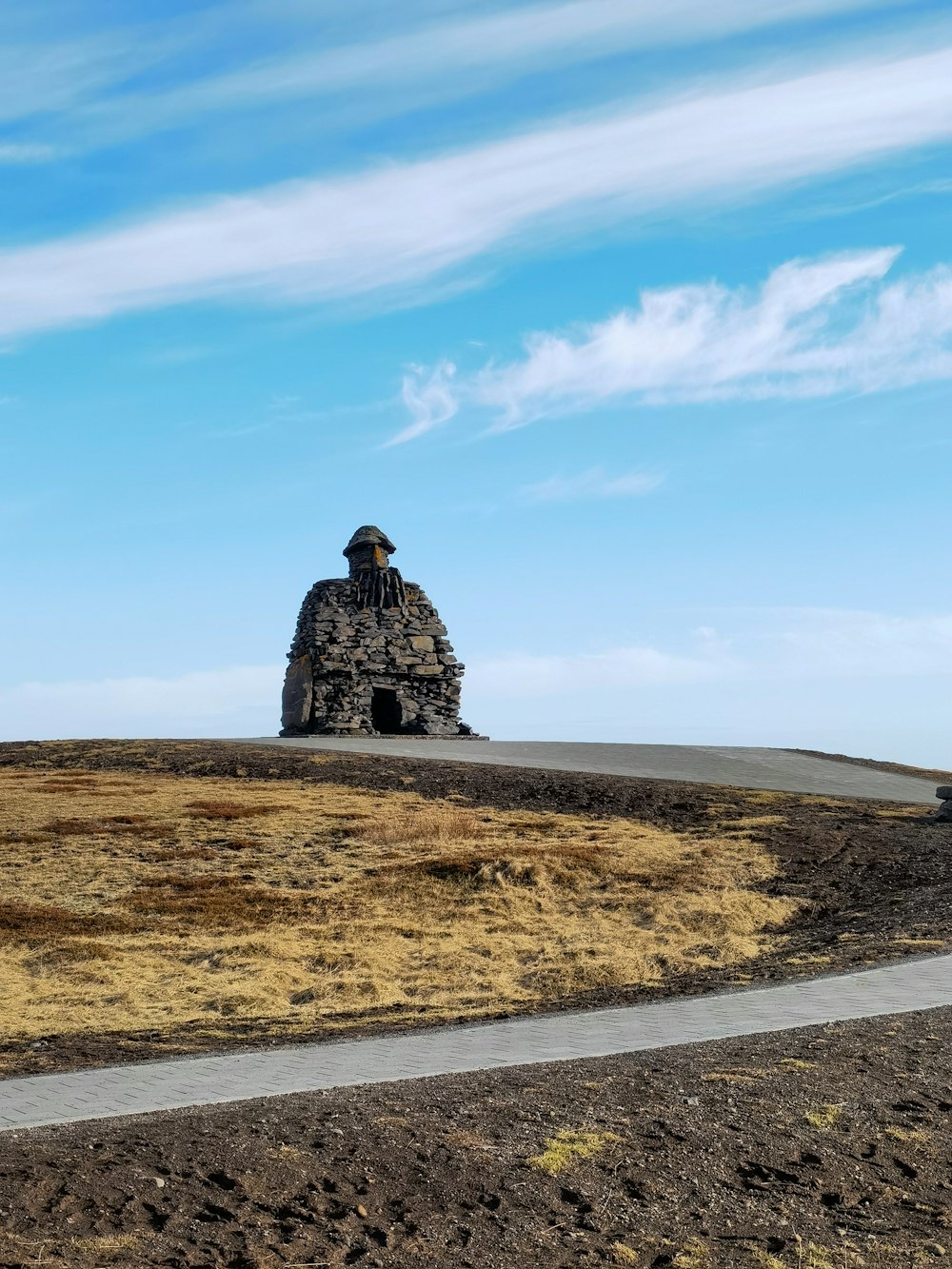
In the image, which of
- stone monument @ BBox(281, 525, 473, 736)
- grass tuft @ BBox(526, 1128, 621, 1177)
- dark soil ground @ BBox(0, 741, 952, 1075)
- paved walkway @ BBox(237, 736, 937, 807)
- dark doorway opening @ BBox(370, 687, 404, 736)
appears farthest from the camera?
dark doorway opening @ BBox(370, 687, 404, 736)

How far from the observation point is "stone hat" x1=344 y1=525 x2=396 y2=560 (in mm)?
41500

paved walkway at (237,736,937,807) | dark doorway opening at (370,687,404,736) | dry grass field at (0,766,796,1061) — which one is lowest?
dry grass field at (0,766,796,1061)

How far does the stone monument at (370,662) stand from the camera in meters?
38.9

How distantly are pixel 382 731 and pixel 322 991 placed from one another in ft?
90.2

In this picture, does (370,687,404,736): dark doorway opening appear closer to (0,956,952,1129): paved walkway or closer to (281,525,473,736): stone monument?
(281,525,473,736): stone monument

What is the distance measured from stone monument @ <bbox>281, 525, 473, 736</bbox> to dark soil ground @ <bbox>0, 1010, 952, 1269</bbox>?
31574mm

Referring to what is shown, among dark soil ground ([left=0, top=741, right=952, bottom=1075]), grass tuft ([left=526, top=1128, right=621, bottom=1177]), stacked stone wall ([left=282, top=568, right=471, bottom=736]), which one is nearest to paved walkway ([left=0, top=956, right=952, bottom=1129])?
dark soil ground ([left=0, top=741, right=952, bottom=1075])

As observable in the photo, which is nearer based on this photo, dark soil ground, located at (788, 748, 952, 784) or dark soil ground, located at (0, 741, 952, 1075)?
dark soil ground, located at (0, 741, 952, 1075)

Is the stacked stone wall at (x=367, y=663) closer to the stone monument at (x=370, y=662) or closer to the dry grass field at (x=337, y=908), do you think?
the stone monument at (x=370, y=662)

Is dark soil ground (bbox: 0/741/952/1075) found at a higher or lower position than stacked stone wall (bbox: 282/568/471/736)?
lower

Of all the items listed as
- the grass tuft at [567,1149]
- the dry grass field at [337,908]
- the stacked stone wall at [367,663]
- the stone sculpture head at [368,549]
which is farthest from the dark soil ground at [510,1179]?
the stone sculpture head at [368,549]

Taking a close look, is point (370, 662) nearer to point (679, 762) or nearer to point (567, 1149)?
point (679, 762)

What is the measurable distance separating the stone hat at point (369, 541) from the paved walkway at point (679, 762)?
7.84 metres

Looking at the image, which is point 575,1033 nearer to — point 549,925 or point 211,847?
point 549,925
